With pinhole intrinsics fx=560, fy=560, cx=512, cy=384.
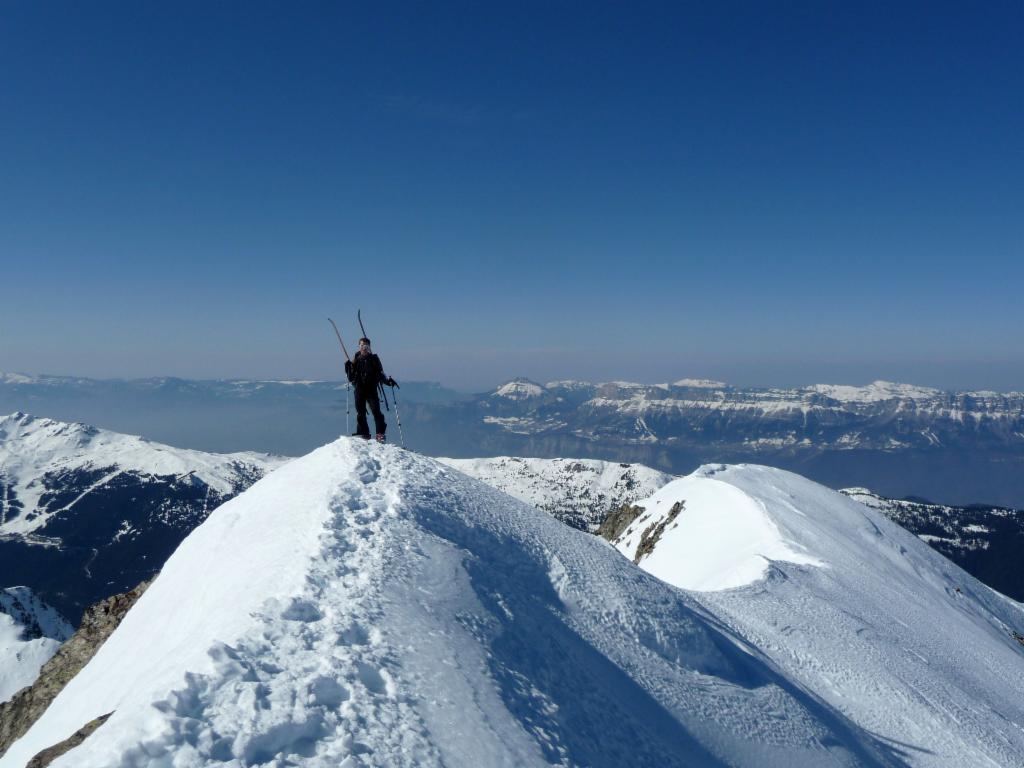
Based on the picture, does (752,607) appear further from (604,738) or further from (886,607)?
(604,738)

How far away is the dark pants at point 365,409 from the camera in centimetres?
2034

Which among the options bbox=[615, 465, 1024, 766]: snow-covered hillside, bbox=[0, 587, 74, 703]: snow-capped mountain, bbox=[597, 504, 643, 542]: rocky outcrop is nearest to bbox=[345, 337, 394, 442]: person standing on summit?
bbox=[615, 465, 1024, 766]: snow-covered hillside

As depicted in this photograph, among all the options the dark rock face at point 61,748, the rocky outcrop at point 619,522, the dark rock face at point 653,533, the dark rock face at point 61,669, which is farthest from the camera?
the rocky outcrop at point 619,522

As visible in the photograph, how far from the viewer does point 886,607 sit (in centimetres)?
3528

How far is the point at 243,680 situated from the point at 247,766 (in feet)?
4.72

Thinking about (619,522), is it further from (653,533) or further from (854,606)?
(854,606)

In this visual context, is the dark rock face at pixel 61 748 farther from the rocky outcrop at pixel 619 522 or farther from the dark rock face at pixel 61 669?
the rocky outcrop at pixel 619 522

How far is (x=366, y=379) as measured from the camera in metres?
20.2

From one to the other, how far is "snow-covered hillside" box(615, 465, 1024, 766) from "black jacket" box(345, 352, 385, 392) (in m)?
16.7

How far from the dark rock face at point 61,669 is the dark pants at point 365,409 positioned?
9212 mm

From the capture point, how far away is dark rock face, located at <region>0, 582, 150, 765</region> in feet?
50.9

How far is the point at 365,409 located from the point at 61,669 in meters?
12.0

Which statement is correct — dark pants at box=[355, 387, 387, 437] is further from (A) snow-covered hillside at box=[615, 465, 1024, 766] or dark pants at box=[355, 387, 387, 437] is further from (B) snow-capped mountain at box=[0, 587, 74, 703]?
(B) snow-capped mountain at box=[0, 587, 74, 703]

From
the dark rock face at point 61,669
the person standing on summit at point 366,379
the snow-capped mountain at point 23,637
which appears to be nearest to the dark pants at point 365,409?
the person standing on summit at point 366,379
